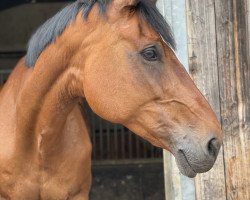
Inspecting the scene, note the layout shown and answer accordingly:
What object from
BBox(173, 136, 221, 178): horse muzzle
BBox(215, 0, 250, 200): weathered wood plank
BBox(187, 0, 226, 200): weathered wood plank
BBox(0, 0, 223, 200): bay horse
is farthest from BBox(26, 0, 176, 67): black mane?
BBox(215, 0, 250, 200): weathered wood plank

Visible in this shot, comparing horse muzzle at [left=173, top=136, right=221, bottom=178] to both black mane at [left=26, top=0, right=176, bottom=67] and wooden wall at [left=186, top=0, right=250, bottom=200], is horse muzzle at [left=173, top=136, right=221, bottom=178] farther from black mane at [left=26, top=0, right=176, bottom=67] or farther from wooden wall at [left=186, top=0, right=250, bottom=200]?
wooden wall at [left=186, top=0, right=250, bottom=200]

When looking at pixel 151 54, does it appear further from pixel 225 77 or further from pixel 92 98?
pixel 225 77

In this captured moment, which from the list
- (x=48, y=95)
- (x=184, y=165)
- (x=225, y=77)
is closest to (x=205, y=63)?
(x=225, y=77)

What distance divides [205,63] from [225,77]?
143mm

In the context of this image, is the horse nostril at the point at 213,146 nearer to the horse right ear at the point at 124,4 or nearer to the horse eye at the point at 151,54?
the horse eye at the point at 151,54

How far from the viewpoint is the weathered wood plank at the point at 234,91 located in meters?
3.54

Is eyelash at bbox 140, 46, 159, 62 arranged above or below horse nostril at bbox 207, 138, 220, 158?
above

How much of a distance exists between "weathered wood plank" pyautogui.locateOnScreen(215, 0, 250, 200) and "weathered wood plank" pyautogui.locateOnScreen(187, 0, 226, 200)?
4cm

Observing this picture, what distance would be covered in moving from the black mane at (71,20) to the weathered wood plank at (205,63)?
103 centimetres

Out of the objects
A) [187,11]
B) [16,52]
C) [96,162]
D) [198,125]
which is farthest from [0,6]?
[198,125]

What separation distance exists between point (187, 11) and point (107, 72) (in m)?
1.18

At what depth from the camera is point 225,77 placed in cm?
355

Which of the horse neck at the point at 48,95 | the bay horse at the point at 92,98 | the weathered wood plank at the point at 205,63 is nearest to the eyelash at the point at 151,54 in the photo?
the bay horse at the point at 92,98

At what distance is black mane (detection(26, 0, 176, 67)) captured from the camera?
2.46m
